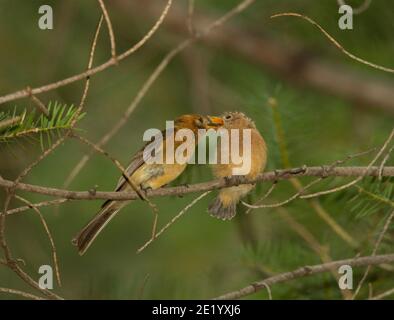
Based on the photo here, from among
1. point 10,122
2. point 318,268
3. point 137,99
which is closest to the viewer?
point 10,122

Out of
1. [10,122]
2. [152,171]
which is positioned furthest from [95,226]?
[10,122]

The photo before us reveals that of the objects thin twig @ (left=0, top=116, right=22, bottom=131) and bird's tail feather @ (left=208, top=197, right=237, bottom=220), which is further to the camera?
bird's tail feather @ (left=208, top=197, right=237, bottom=220)

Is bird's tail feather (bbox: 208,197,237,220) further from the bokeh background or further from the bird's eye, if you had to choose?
the bird's eye

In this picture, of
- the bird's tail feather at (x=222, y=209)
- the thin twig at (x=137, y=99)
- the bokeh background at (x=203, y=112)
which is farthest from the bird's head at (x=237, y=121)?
the thin twig at (x=137, y=99)

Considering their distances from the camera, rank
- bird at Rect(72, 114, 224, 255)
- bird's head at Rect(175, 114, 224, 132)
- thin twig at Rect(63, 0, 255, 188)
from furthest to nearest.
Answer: bird's head at Rect(175, 114, 224, 132)
bird at Rect(72, 114, 224, 255)
thin twig at Rect(63, 0, 255, 188)

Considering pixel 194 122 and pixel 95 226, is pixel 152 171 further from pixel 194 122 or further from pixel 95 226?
pixel 95 226

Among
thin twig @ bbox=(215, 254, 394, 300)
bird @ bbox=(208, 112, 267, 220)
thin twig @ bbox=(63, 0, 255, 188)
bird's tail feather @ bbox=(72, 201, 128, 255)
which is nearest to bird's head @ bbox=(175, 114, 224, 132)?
bird @ bbox=(208, 112, 267, 220)
